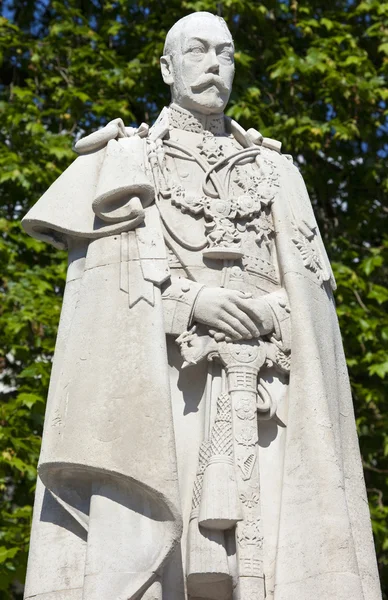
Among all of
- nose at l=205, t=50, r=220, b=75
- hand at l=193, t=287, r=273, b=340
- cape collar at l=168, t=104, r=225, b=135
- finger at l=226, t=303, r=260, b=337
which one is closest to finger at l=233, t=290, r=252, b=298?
hand at l=193, t=287, r=273, b=340

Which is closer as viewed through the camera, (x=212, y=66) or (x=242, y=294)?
(x=242, y=294)

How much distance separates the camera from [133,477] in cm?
875

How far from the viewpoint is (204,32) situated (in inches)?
394

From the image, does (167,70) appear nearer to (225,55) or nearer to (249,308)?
(225,55)

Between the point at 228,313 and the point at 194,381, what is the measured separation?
0.48m

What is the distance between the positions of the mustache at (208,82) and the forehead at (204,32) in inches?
8.7

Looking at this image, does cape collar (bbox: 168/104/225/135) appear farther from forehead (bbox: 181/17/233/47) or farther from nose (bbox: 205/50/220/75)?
forehead (bbox: 181/17/233/47)

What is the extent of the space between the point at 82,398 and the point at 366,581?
2.04m

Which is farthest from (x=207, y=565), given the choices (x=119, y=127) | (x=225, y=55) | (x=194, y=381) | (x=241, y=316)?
(x=225, y=55)

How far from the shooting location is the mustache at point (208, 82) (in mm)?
9977

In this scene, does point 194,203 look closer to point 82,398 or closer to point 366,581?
point 82,398

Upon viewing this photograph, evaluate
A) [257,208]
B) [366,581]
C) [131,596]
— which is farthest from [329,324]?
[131,596]

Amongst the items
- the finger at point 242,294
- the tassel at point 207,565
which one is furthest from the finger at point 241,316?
the tassel at point 207,565

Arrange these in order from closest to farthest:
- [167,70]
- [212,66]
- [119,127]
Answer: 1. [212,66]
2. [119,127]
3. [167,70]
